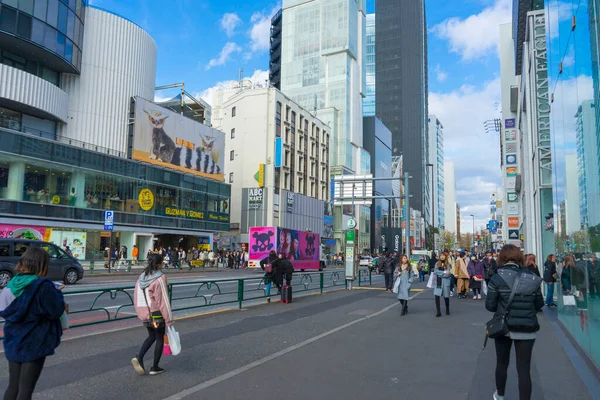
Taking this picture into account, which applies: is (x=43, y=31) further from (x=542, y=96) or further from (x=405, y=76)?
(x=405, y=76)

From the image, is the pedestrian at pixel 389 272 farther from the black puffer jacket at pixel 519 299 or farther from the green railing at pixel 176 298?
the black puffer jacket at pixel 519 299

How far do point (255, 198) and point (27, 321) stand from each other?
5489cm

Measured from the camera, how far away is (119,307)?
9859mm

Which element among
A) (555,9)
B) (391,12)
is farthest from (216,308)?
(391,12)

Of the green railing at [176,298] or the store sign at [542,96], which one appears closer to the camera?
the green railing at [176,298]

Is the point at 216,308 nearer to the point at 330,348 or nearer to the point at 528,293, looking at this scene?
the point at 330,348

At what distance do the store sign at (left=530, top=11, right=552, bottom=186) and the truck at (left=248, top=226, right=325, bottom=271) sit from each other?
19.2 metres

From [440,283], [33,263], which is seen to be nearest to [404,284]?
[440,283]

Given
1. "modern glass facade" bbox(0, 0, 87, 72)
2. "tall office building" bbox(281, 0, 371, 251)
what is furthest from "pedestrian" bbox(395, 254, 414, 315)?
"tall office building" bbox(281, 0, 371, 251)

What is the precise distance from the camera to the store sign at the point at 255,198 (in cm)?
5808

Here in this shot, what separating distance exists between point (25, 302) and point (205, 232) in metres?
45.1

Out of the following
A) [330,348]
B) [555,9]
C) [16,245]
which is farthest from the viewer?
[16,245]

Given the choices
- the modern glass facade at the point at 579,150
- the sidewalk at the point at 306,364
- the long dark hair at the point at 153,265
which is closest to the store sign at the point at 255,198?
the sidewalk at the point at 306,364

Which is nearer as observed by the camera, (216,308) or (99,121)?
(216,308)
